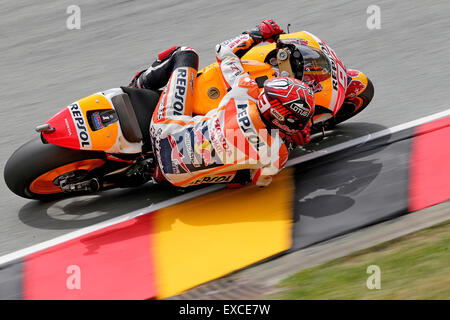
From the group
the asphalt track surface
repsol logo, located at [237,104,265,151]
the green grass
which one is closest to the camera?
the green grass

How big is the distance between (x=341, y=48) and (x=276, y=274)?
4.11 meters

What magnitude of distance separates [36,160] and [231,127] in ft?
5.48

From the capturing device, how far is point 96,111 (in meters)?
5.54

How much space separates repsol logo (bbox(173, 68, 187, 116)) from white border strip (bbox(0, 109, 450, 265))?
832mm

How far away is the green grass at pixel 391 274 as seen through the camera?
4.40 m

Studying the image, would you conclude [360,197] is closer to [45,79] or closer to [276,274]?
[276,274]

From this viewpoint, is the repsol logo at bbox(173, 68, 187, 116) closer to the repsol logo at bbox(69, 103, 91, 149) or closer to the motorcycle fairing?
the motorcycle fairing

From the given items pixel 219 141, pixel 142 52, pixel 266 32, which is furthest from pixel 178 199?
pixel 142 52

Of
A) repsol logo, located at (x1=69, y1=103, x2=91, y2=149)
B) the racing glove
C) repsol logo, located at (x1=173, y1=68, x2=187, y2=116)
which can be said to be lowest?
repsol logo, located at (x1=69, y1=103, x2=91, y2=149)

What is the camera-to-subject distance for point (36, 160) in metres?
5.46

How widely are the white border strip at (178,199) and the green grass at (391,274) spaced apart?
1538mm

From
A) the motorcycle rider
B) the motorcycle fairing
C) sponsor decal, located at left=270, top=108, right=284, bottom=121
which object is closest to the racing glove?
the motorcycle rider

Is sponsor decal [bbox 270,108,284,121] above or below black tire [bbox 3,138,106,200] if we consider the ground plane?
above

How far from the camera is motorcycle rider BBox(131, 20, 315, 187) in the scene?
16.8 feet
